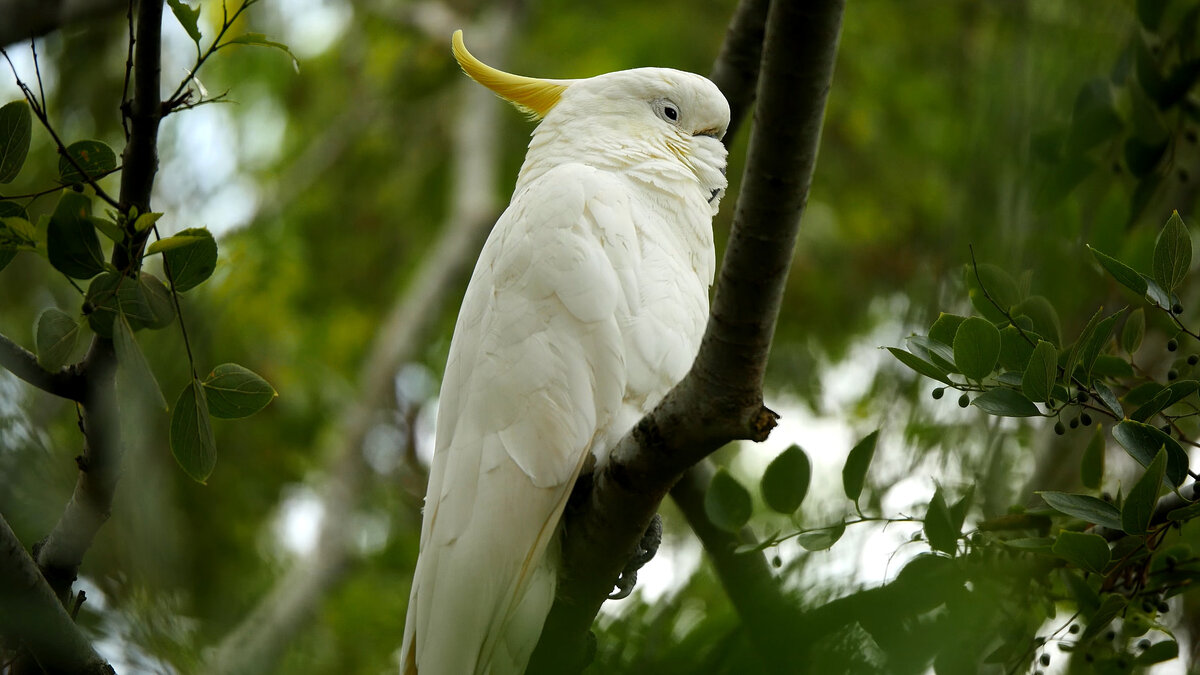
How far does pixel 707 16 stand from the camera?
5.88m

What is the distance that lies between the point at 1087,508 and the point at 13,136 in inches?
61.3

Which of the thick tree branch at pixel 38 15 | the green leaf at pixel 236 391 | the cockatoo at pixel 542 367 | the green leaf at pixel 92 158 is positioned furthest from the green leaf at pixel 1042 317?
the thick tree branch at pixel 38 15

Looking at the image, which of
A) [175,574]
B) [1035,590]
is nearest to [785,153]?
[1035,590]

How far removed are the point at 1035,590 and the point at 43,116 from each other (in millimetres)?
1658

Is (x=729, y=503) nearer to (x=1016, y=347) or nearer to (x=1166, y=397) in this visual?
(x=1016, y=347)

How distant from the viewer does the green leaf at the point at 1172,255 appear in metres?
1.29

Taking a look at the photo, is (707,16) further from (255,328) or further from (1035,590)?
(1035,590)

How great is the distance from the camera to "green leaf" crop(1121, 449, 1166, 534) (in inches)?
46.6

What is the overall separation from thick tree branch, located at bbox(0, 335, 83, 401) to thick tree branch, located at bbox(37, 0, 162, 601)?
2 cm

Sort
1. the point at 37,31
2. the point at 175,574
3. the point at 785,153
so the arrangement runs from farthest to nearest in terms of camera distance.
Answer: the point at 37,31, the point at 175,574, the point at 785,153

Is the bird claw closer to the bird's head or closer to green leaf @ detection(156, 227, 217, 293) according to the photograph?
the bird's head

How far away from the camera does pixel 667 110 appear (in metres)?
2.46

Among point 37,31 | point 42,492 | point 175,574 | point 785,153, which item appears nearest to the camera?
point 785,153

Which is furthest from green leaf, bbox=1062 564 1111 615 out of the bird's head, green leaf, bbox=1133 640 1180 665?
the bird's head
